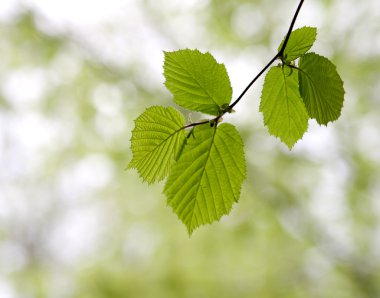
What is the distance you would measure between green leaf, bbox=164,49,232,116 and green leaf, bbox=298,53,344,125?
0.09 m

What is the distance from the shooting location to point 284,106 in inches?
20.3

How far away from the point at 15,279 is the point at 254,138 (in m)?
2.71

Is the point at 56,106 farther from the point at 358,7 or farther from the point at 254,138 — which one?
the point at 358,7

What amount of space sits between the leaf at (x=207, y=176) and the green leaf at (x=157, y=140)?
0.01 meters

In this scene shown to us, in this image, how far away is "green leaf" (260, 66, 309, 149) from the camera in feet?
1.65

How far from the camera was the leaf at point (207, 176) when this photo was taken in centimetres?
47

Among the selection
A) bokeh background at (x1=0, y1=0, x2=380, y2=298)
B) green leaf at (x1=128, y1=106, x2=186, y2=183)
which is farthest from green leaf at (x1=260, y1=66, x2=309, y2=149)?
bokeh background at (x1=0, y1=0, x2=380, y2=298)

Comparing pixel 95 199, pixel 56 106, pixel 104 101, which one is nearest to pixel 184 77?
pixel 104 101

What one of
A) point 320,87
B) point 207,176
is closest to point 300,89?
point 320,87

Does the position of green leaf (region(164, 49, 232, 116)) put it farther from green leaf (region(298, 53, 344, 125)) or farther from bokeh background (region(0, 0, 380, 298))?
bokeh background (region(0, 0, 380, 298))

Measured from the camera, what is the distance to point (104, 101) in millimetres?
4379

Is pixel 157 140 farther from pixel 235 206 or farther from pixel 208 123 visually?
pixel 235 206

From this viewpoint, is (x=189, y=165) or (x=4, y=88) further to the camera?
(x=4, y=88)

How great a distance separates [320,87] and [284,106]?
0.05 m
